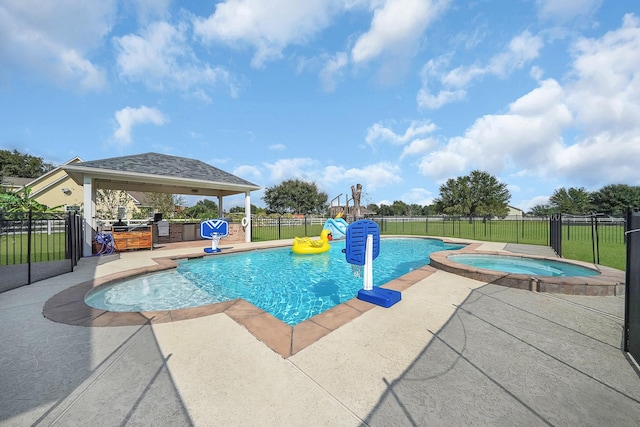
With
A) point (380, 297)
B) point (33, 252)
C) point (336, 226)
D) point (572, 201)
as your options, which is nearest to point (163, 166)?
point (33, 252)

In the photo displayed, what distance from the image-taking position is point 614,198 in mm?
43312

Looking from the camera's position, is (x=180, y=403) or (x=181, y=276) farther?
(x=181, y=276)

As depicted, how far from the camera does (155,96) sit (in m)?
14.5

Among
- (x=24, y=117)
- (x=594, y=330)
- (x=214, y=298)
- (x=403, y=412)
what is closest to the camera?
(x=403, y=412)

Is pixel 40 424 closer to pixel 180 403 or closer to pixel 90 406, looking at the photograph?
pixel 90 406

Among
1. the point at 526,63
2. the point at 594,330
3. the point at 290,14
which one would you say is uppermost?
the point at 290,14

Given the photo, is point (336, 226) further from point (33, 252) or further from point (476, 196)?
point (476, 196)

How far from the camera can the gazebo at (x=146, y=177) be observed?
8555 mm

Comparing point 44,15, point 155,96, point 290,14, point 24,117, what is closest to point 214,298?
point 290,14

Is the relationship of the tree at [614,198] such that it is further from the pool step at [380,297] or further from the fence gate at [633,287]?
the pool step at [380,297]

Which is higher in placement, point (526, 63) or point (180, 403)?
point (526, 63)

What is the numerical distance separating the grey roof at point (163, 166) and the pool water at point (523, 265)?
34.4 ft

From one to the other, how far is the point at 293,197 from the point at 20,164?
4326 cm

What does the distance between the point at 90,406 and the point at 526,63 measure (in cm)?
1499
